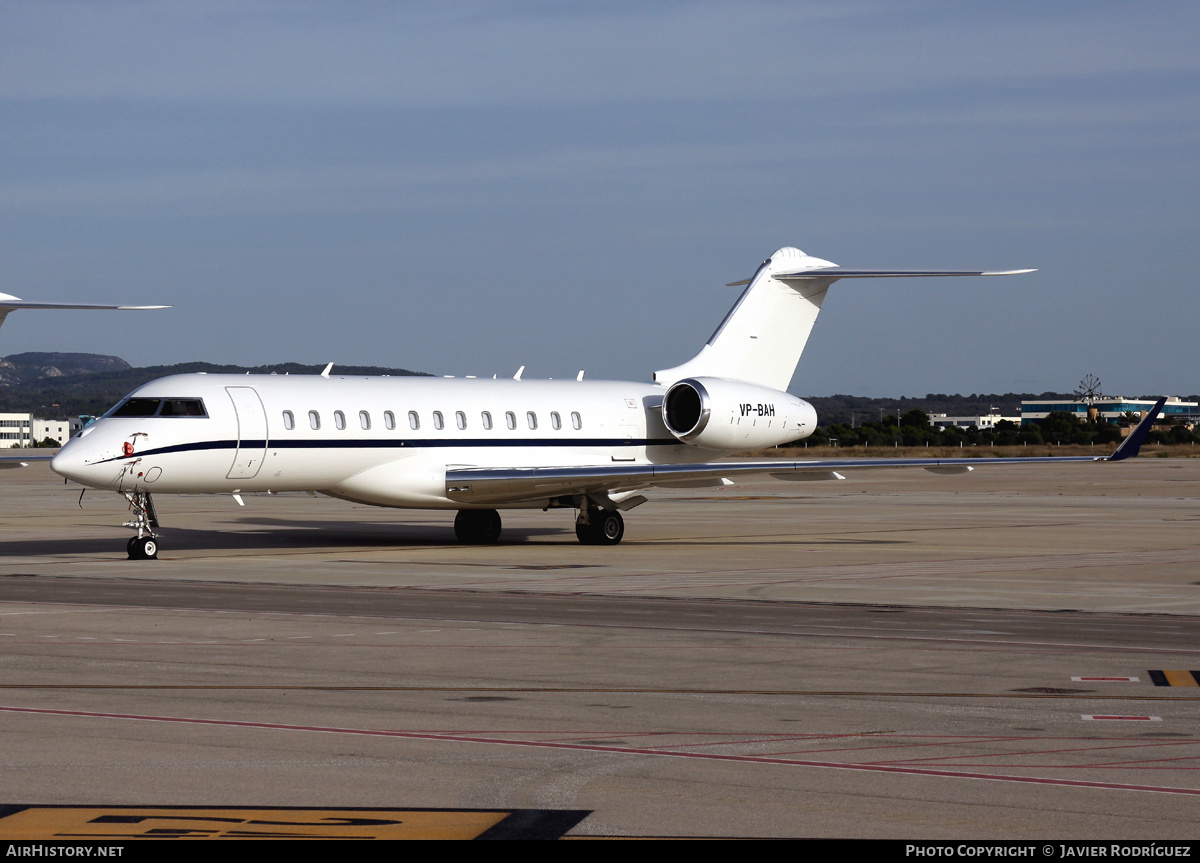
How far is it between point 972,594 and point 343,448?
12.6 meters

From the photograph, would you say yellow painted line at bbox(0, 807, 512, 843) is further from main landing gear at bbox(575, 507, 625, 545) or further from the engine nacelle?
the engine nacelle

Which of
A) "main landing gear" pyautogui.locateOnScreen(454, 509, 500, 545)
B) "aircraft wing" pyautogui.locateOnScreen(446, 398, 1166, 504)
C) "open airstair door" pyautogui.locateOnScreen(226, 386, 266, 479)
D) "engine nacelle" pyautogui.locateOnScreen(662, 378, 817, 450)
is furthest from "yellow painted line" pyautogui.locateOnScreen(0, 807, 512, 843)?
"engine nacelle" pyautogui.locateOnScreen(662, 378, 817, 450)

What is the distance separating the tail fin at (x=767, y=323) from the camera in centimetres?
3394

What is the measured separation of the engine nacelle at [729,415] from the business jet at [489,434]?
44 mm

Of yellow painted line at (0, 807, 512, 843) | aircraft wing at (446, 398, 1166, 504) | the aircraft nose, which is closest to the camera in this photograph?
yellow painted line at (0, 807, 512, 843)

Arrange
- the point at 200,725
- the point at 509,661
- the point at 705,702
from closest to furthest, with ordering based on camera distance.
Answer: the point at 200,725 → the point at 705,702 → the point at 509,661

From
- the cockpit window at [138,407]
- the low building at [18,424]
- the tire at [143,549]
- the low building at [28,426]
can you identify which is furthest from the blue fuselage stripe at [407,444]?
the low building at [18,424]

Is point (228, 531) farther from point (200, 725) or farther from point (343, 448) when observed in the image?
point (200, 725)

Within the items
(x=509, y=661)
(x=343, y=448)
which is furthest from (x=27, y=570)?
(x=509, y=661)

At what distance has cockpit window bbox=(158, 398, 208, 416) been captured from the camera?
26.0m

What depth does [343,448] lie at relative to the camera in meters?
27.6

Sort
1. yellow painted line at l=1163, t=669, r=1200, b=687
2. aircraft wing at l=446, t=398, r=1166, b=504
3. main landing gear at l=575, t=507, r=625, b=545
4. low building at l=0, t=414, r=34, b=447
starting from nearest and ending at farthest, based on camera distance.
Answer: yellow painted line at l=1163, t=669, r=1200, b=687 → aircraft wing at l=446, t=398, r=1166, b=504 → main landing gear at l=575, t=507, r=625, b=545 → low building at l=0, t=414, r=34, b=447

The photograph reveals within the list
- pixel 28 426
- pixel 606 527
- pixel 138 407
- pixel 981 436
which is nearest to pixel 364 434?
pixel 138 407

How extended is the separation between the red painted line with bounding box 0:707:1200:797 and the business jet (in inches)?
590
